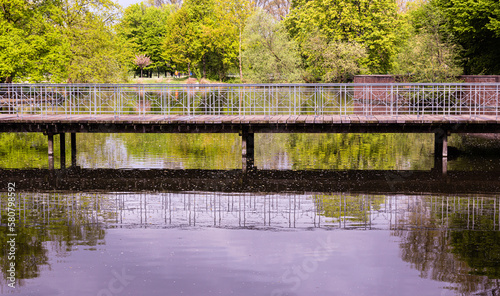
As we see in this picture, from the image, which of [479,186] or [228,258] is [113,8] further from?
[228,258]

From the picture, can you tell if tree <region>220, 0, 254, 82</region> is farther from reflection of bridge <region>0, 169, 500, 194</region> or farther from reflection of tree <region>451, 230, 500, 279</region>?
reflection of tree <region>451, 230, 500, 279</region>

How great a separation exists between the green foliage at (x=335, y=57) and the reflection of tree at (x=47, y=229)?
40062 mm

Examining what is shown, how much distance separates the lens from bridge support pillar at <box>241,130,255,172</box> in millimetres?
19047

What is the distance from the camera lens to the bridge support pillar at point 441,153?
1854 cm

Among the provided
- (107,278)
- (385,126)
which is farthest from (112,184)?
(385,126)

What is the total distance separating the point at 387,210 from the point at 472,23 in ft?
103

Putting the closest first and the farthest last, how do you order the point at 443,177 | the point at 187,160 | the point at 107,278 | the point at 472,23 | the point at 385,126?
1. the point at 107,278
2. the point at 443,177
3. the point at 385,126
4. the point at 187,160
5. the point at 472,23

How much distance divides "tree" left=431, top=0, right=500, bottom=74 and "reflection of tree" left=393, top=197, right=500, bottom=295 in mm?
27907

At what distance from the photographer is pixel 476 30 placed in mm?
39750

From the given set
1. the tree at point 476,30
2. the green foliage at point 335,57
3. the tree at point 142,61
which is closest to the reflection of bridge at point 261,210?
the tree at point 476,30

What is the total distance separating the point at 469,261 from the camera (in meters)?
8.84

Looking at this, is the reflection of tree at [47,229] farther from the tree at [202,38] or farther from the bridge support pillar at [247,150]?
the tree at [202,38]

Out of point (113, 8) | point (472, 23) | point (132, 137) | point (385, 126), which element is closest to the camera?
point (385, 126)

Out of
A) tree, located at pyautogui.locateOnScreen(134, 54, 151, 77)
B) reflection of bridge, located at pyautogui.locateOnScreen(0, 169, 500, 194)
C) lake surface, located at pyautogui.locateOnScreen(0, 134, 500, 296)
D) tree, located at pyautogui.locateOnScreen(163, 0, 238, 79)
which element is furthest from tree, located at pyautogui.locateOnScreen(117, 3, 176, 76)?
lake surface, located at pyautogui.locateOnScreen(0, 134, 500, 296)
